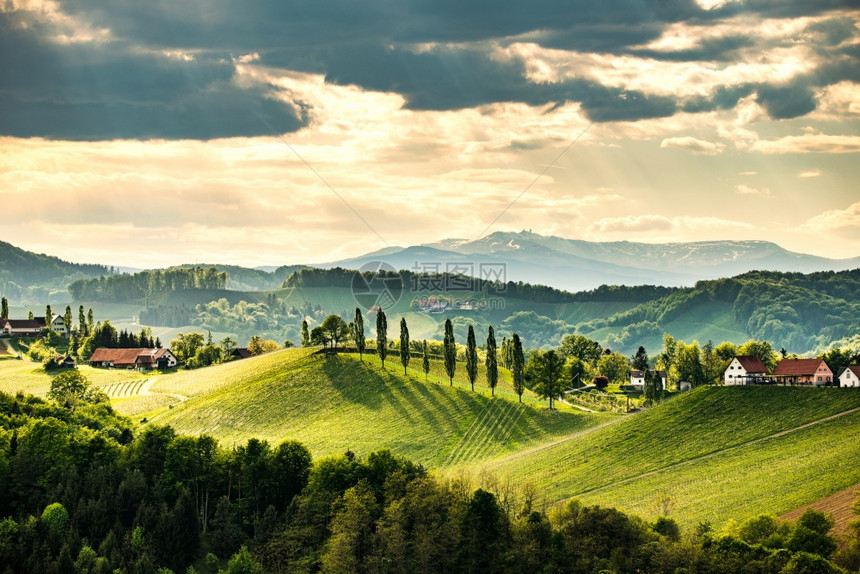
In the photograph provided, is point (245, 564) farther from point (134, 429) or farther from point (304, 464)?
point (134, 429)

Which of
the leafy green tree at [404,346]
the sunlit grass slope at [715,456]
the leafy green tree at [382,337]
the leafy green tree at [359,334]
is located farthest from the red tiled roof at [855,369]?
the leafy green tree at [359,334]

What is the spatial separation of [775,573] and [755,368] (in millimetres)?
69089

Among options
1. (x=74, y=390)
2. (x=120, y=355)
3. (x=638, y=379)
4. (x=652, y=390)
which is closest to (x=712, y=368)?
(x=652, y=390)

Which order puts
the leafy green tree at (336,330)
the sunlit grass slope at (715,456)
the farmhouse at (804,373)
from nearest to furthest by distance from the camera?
the sunlit grass slope at (715,456) → the farmhouse at (804,373) → the leafy green tree at (336,330)

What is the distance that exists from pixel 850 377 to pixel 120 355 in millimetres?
145658

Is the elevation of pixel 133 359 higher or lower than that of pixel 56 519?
higher

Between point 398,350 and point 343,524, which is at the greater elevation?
point 398,350

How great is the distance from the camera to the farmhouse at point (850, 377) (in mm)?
104875

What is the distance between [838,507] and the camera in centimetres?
7288

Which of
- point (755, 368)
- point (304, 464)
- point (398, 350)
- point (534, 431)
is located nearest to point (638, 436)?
point (534, 431)

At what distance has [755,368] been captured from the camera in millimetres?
125500

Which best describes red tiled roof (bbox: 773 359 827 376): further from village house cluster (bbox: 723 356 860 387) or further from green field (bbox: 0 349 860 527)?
green field (bbox: 0 349 860 527)

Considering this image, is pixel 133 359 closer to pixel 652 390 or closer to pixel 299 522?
pixel 652 390

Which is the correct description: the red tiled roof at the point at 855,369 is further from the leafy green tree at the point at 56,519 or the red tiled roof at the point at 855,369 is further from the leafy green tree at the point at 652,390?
the leafy green tree at the point at 56,519
